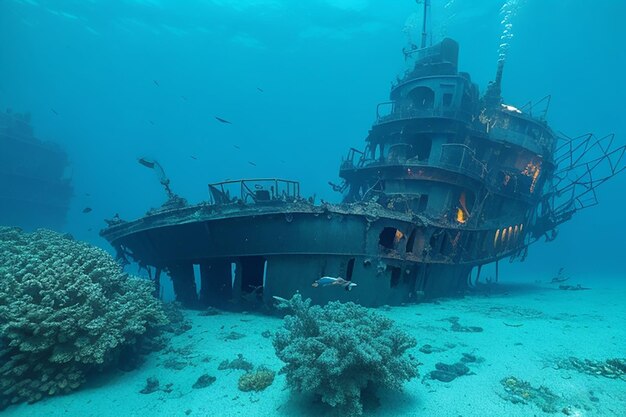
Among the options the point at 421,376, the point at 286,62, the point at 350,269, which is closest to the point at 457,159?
the point at 350,269

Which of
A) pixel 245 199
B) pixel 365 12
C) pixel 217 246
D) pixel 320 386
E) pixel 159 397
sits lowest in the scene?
pixel 159 397

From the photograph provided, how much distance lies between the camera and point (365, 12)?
5922cm

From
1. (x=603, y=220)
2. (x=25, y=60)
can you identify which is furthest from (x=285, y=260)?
(x=603, y=220)

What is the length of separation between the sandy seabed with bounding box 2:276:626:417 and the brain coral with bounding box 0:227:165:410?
0.41 metres

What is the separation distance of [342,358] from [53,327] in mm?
5569

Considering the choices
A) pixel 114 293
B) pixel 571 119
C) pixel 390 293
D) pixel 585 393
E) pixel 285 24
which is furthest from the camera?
pixel 571 119

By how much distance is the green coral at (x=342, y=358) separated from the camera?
464 cm

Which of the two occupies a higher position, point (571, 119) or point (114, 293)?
point (571, 119)

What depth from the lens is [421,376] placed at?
6.36 m

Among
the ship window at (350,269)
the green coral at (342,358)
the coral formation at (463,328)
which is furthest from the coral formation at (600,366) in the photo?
the ship window at (350,269)

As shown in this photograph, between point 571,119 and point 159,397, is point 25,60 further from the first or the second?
point 571,119

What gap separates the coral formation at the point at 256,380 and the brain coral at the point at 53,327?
2.78 m

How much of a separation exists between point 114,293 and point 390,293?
9.94 meters

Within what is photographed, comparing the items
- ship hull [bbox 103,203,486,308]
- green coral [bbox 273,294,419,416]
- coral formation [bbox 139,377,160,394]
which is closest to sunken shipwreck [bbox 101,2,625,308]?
ship hull [bbox 103,203,486,308]
